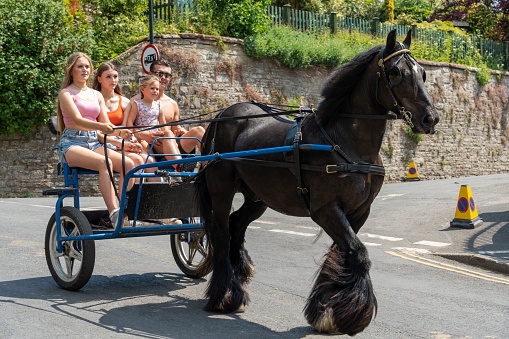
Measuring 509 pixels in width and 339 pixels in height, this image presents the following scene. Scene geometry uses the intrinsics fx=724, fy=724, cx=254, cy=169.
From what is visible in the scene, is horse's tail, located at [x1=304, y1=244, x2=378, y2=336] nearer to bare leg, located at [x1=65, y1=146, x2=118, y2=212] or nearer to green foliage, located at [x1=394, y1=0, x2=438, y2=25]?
bare leg, located at [x1=65, y1=146, x2=118, y2=212]

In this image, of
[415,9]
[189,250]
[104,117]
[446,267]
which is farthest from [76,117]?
[415,9]

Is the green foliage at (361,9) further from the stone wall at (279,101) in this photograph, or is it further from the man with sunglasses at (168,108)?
→ the man with sunglasses at (168,108)

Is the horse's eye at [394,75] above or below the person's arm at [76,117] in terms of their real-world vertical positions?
above

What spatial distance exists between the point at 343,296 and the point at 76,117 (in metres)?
3.43

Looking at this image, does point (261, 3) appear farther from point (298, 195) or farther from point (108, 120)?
point (298, 195)

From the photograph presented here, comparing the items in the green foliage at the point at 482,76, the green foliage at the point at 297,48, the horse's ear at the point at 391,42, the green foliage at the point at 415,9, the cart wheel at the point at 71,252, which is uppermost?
the green foliage at the point at 415,9

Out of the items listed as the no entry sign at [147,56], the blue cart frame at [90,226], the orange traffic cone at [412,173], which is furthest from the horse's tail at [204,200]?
the orange traffic cone at [412,173]

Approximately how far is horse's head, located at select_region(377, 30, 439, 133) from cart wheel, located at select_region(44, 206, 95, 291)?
10.2 ft

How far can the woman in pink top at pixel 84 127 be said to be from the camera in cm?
720

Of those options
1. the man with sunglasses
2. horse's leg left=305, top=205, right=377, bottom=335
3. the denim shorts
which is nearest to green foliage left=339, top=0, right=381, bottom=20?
the man with sunglasses

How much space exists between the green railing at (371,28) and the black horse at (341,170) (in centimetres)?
1596

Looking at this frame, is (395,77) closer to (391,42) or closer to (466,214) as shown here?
(391,42)

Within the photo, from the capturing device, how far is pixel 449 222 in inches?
507

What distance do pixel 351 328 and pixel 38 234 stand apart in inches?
256
